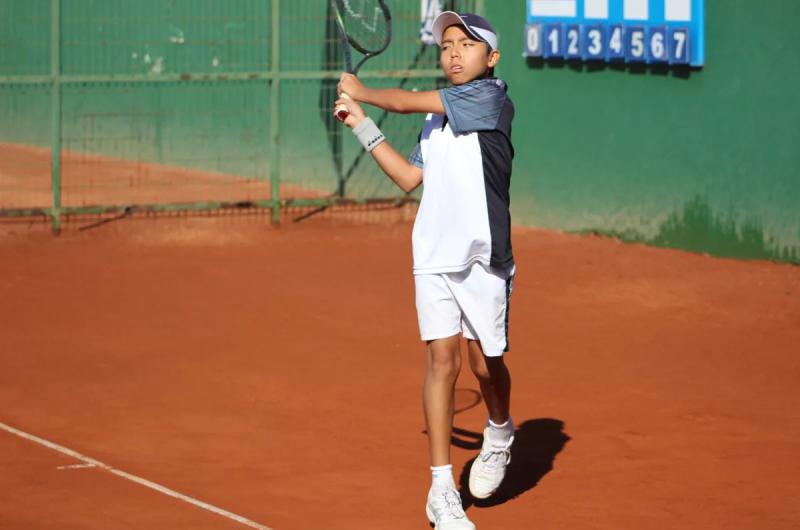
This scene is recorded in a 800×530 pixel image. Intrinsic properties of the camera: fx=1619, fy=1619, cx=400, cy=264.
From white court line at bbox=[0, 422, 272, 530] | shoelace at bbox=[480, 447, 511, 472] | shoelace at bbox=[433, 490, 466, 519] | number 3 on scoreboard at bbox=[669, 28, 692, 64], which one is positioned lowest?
white court line at bbox=[0, 422, 272, 530]

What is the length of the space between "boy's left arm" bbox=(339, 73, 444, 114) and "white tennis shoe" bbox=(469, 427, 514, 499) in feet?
5.16

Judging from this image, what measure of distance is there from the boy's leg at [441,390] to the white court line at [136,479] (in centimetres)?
84

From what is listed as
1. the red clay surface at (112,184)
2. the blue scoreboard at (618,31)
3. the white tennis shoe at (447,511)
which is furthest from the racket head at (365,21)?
the red clay surface at (112,184)

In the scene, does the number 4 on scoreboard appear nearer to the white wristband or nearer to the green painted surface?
the green painted surface

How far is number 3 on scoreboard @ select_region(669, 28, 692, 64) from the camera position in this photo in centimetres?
1413

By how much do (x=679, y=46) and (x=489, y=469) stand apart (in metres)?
7.74

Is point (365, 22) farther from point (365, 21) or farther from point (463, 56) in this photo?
point (463, 56)

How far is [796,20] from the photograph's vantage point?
1343 cm

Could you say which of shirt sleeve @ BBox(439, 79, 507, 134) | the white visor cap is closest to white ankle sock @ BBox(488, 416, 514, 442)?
shirt sleeve @ BBox(439, 79, 507, 134)

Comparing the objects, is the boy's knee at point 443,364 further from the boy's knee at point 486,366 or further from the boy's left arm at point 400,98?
the boy's left arm at point 400,98

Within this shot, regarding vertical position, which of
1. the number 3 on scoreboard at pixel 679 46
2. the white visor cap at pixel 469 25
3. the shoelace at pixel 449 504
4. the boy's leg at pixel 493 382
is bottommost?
the shoelace at pixel 449 504

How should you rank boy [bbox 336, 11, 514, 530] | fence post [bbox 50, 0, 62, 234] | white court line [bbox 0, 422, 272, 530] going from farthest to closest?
fence post [bbox 50, 0, 62, 234], white court line [bbox 0, 422, 272, 530], boy [bbox 336, 11, 514, 530]

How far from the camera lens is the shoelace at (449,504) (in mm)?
6652

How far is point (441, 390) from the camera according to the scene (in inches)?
270
